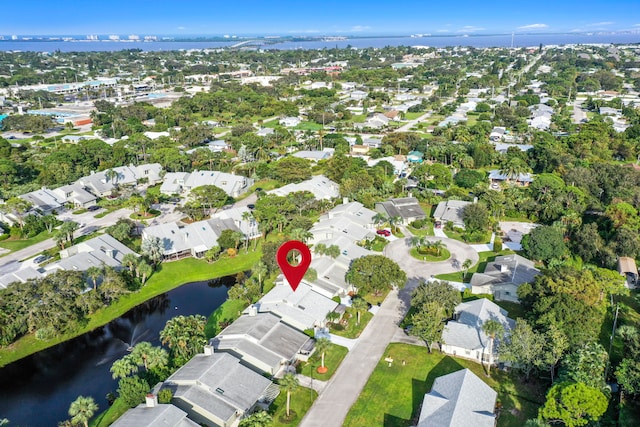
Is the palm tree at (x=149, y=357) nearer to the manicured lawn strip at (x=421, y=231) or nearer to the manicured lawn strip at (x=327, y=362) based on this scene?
the manicured lawn strip at (x=327, y=362)

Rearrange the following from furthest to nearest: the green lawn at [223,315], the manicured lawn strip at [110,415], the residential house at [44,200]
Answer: the residential house at [44,200] < the green lawn at [223,315] < the manicured lawn strip at [110,415]

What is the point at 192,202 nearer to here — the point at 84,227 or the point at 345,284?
the point at 84,227

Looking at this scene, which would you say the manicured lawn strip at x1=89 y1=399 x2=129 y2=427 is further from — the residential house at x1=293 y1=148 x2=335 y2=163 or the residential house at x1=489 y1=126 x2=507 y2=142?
the residential house at x1=489 y1=126 x2=507 y2=142

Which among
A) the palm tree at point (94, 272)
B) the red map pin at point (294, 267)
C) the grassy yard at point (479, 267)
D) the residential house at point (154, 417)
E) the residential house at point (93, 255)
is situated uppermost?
the red map pin at point (294, 267)

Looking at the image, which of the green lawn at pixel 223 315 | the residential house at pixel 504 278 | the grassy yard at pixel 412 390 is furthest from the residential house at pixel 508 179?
the green lawn at pixel 223 315

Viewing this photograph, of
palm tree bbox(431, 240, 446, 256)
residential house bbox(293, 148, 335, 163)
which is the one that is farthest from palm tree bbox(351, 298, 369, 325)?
residential house bbox(293, 148, 335, 163)

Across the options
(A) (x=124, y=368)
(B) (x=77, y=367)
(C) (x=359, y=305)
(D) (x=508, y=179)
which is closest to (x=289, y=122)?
(D) (x=508, y=179)
